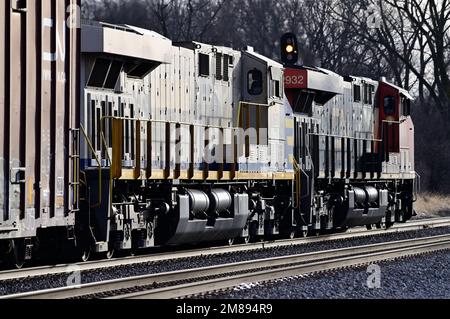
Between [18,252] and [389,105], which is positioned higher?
[389,105]

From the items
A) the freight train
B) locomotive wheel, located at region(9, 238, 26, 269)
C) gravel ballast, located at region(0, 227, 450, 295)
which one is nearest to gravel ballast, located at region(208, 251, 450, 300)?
gravel ballast, located at region(0, 227, 450, 295)

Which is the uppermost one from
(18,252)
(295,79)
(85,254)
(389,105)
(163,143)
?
(295,79)

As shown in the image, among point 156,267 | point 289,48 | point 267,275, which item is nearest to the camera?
point 267,275

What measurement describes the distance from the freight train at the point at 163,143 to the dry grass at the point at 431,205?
406 inches

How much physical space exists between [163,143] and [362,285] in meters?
5.40

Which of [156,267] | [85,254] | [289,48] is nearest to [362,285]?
[156,267]

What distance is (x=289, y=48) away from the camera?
2016 cm

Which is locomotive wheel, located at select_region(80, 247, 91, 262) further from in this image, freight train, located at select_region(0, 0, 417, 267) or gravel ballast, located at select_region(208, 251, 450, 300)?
gravel ballast, located at select_region(208, 251, 450, 300)

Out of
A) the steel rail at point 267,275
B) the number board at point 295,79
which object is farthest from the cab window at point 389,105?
the steel rail at point 267,275

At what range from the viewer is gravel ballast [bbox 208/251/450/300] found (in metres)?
11.5

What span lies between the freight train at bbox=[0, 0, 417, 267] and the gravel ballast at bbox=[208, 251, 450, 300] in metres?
2.96

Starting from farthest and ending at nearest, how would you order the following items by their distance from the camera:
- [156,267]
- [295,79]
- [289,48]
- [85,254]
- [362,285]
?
[295,79], [289,48], [85,254], [156,267], [362,285]

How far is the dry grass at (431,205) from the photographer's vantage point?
3594cm

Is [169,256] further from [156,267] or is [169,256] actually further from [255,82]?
[255,82]
